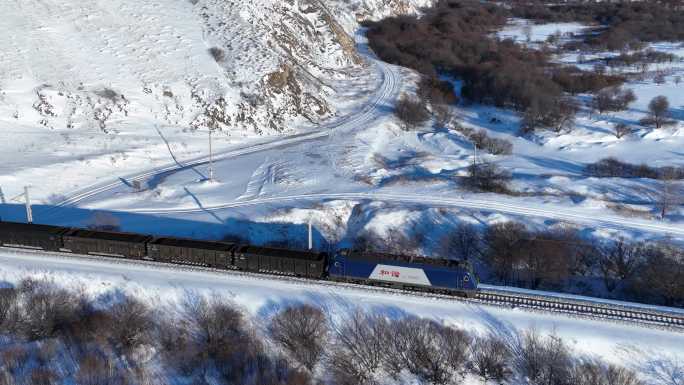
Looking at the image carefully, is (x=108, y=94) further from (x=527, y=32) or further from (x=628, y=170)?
(x=527, y=32)

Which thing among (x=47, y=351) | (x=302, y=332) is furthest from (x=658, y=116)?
(x=47, y=351)

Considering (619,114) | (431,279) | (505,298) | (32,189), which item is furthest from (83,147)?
(619,114)

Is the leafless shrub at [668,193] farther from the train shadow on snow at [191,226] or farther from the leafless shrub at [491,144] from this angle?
the train shadow on snow at [191,226]

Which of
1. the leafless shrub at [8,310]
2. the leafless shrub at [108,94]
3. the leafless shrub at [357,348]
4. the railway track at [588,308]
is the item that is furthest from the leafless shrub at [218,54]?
the railway track at [588,308]

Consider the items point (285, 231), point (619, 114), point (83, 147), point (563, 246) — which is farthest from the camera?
point (619, 114)

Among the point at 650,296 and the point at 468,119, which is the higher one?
the point at 468,119

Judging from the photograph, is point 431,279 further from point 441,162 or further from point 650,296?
point 441,162

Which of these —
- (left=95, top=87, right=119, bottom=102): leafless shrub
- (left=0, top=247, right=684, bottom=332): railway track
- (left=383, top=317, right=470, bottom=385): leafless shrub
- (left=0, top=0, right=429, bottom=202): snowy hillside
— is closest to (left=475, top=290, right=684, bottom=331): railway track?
(left=0, top=247, right=684, bottom=332): railway track
